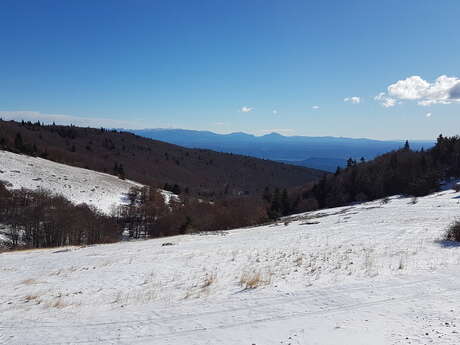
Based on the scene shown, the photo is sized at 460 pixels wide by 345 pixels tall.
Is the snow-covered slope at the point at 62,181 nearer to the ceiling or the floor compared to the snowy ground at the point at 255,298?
nearer to the floor

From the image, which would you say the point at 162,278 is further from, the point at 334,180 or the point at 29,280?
the point at 334,180

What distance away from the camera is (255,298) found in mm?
8695

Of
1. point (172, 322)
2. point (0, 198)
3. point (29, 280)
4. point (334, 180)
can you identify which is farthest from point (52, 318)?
point (334, 180)

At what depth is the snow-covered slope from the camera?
6638cm

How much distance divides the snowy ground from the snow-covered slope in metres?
58.2

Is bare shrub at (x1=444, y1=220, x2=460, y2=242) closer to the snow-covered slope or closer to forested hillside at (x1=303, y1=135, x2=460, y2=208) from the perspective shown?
forested hillside at (x1=303, y1=135, x2=460, y2=208)

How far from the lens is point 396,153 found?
94500 millimetres

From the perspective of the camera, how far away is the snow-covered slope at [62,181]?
66.4m

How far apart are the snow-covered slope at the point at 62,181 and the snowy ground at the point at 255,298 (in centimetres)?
5824

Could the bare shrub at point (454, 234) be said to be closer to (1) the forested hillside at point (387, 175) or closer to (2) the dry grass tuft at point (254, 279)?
(2) the dry grass tuft at point (254, 279)

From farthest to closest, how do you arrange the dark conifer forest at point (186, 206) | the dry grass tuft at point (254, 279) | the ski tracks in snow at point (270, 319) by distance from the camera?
1. the dark conifer forest at point (186, 206)
2. the dry grass tuft at point (254, 279)
3. the ski tracks in snow at point (270, 319)

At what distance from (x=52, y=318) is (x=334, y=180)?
90.6 m

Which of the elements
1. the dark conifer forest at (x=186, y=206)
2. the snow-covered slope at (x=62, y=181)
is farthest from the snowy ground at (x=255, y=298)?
the snow-covered slope at (x=62, y=181)

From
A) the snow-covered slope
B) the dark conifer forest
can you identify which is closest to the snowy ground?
the dark conifer forest
